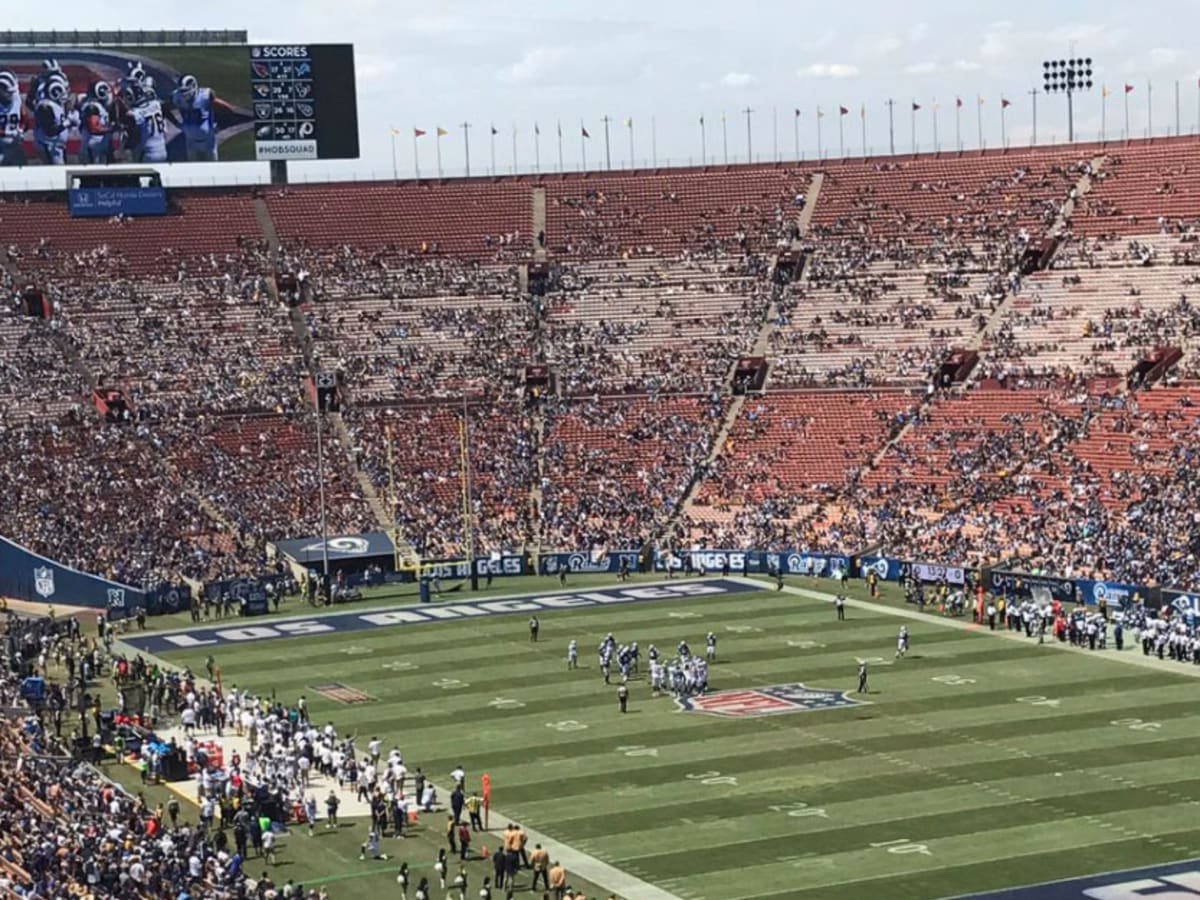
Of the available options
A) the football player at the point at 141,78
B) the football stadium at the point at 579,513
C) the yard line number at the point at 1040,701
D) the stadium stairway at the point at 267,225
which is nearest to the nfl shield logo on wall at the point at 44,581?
the football stadium at the point at 579,513

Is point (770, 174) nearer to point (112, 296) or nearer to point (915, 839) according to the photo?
point (112, 296)

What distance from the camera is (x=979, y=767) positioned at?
130 feet

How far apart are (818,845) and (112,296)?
56.3 metres

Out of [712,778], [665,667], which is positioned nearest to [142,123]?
[665,667]

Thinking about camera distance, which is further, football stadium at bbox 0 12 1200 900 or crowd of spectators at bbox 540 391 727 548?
crowd of spectators at bbox 540 391 727 548

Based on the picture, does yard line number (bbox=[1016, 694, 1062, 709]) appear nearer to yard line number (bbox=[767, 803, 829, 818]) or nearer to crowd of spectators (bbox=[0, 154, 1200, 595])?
yard line number (bbox=[767, 803, 829, 818])

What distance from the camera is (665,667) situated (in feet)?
159

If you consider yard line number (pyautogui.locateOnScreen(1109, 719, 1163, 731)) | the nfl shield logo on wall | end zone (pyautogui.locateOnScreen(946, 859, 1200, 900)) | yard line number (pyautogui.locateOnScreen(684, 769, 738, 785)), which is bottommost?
yard line number (pyautogui.locateOnScreen(1109, 719, 1163, 731))

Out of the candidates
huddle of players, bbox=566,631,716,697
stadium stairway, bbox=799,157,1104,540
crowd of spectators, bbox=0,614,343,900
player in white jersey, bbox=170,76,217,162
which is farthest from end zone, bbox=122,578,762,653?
player in white jersey, bbox=170,76,217,162

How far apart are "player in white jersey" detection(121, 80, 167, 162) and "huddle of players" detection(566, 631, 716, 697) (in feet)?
146

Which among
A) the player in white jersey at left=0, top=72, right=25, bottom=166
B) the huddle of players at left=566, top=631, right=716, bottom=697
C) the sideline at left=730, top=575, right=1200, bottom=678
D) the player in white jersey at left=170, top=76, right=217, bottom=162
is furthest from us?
the player in white jersey at left=170, top=76, right=217, bottom=162

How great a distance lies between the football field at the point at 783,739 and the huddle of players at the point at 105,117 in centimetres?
3401

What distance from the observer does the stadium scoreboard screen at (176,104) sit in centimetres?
8594

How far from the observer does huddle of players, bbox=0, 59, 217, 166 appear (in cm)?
8575
